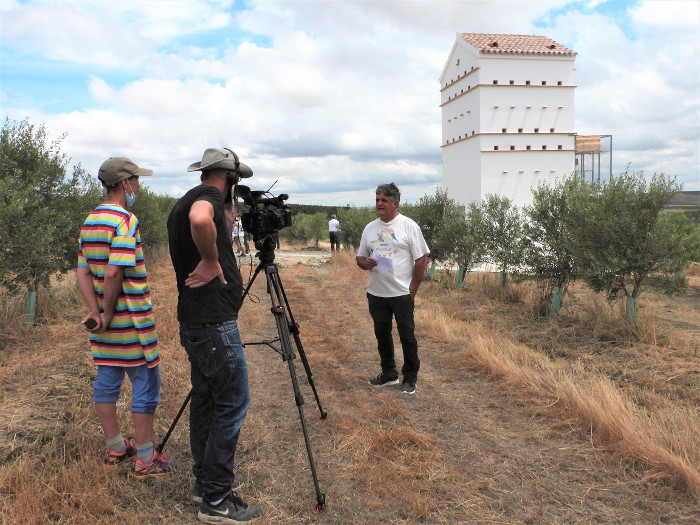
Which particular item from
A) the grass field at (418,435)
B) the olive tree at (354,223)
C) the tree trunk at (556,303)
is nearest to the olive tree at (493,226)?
the tree trunk at (556,303)

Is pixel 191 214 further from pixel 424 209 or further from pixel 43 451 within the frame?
pixel 424 209

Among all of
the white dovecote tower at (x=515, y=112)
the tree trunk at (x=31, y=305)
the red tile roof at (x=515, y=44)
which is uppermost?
the red tile roof at (x=515, y=44)

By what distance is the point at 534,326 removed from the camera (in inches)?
336

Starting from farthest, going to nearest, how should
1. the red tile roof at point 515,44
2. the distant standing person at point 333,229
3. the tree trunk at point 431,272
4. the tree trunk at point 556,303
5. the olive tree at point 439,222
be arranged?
1. the red tile roof at point 515,44
2. the distant standing person at point 333,229
3. the tree trunk at point 431,272
4. the olive tree at point 439,222
5. the tree trunk at point 556,303

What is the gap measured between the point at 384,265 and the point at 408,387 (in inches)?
50.1

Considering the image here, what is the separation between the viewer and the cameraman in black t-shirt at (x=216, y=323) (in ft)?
8.97

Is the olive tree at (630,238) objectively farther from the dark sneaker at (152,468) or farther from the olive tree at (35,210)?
the olive tree at (35,210)

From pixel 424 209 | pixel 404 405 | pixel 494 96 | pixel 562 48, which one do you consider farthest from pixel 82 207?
pixel 562 48

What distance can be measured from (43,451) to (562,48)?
3300 cm

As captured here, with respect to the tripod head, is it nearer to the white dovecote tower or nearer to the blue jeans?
the blue jeans

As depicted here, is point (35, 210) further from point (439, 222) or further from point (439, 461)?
point (439, 222)

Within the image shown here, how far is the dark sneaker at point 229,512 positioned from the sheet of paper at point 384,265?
2.64 metres

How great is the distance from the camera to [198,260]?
2.76 m

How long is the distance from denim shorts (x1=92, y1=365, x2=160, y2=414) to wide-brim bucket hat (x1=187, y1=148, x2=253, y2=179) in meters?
1.33
